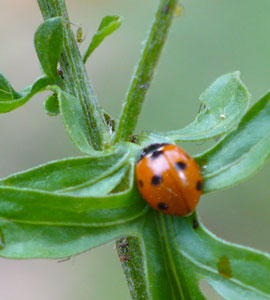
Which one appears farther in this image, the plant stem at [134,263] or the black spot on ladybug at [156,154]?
the plant stem at [134,263]

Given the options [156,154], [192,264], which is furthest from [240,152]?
[192,264]

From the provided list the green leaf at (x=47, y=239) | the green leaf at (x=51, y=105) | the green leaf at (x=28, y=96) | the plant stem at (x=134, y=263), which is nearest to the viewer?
the green leaf at (x=47, y=239)

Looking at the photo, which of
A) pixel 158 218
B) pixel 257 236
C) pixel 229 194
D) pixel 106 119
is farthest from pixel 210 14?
pixel 158 218

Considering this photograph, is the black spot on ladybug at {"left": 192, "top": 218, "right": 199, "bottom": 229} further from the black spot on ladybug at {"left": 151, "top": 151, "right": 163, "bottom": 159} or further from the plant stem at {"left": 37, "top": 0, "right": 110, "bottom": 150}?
the plant stem at {"left": 37, "top": 0, "right": 110, "bottom": 150}

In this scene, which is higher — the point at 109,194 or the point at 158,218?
the point at 109,194

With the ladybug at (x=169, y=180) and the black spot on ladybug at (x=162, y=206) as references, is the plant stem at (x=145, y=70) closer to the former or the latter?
the ladybug at (x=169, y=180)

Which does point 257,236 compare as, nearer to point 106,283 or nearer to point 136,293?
point 106,283

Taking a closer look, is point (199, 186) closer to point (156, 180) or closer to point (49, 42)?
point (156, 180)

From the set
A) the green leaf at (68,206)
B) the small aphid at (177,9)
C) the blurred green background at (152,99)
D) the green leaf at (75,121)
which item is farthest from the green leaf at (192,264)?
the blurred green background at (152,99)
